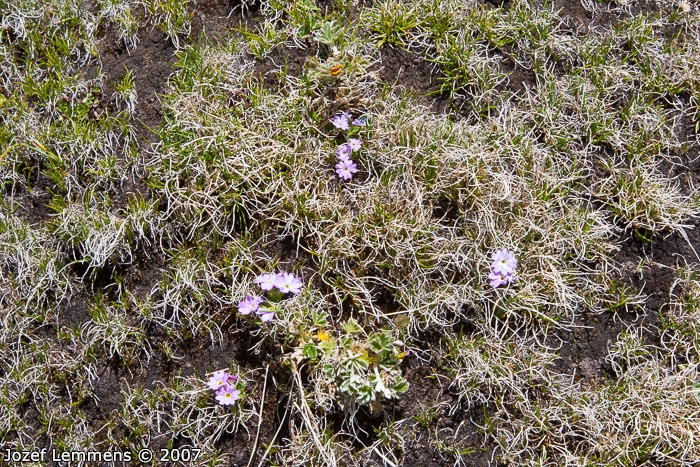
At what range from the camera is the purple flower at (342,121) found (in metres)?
3.10

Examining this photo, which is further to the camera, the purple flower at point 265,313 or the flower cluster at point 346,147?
the flower cluster at point 346,147

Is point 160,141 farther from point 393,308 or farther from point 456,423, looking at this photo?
point 456,423

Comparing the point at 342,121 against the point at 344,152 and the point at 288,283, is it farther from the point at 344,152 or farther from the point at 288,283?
the point at 288,283

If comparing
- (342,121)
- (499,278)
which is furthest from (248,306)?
(499,278)

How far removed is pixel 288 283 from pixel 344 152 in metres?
0.72

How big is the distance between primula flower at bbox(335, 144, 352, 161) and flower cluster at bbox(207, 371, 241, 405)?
3.85ft

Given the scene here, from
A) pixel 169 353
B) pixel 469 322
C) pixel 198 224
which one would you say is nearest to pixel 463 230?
pixel 469 322

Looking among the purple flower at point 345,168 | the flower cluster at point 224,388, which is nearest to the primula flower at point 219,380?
the flower cluster at point 224,388

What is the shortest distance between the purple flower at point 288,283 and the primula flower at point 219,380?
0.46m

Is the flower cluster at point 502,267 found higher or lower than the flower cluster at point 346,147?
lower

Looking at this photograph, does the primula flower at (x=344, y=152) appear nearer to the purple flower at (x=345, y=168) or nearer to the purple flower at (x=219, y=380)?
the purple flower at (x=345, y=168)

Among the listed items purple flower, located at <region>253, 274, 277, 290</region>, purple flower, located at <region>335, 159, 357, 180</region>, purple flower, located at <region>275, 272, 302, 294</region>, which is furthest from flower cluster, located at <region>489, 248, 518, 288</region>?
A: purple flower, located at <region>253, 274, 277, 290</region>

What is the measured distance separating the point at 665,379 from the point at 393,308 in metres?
1.28

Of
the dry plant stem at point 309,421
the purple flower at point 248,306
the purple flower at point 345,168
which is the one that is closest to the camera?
the dry plant stem at point 309,421
